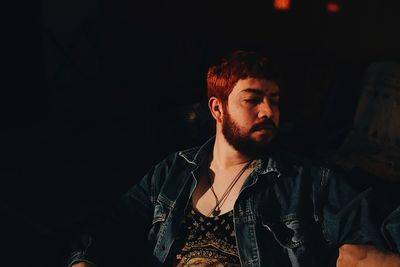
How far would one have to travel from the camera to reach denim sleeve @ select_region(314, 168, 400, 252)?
178cm

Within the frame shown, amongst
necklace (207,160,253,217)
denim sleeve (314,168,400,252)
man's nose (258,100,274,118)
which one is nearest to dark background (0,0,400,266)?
necklace (207,160,253,217)

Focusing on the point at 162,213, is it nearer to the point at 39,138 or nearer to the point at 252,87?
the point at 252,87

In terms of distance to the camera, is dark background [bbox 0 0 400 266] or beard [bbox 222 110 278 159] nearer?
beard [bbox 222 110 278 159]

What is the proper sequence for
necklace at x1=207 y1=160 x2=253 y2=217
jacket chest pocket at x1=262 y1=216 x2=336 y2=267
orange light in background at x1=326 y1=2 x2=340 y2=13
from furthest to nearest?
orange light in background at x1=326 y1=2 x2=340 y2=13
necklace at x1=207 y1=160 x2=253 y2=217
jacket chest pocket at x1=262 y1=216 x2=336 y2=267

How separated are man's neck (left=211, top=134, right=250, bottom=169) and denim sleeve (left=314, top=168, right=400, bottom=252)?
0.40 meters

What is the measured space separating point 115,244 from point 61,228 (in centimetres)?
27

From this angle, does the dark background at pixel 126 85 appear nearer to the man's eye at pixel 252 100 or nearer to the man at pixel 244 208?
the man at pixel 244 208

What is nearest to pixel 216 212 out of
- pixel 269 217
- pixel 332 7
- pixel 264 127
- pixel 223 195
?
pixel 223 195

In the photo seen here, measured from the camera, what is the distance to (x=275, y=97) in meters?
2.10

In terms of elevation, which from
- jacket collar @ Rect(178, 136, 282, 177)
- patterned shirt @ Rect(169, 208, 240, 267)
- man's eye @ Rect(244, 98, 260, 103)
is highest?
man's eye @ Rect(244, 98, 260, 103)

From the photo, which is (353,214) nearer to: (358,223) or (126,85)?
(358,223)

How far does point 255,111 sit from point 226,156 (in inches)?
12.6

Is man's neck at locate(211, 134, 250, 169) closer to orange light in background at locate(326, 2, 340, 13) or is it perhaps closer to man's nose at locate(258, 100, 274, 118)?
man's nose at locate(258, 100, 274, 118)

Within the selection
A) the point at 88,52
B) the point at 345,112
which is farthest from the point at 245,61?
the point at 88,52
